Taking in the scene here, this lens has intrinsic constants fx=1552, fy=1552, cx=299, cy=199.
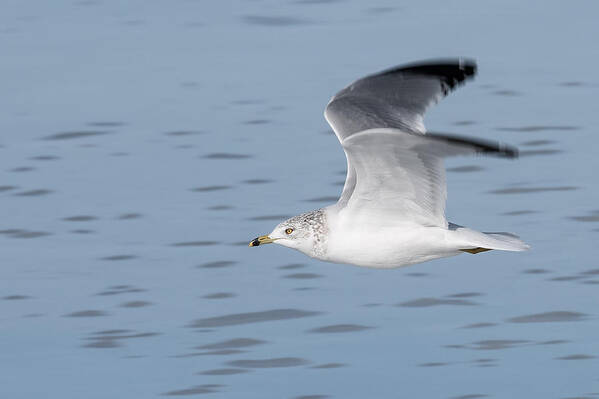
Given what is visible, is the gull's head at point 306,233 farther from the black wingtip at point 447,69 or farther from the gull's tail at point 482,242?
the black wingtip at point 447,69

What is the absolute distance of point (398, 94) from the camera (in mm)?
9656

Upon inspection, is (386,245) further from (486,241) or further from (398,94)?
(398,94)

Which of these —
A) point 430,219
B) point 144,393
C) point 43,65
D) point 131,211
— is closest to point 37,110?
point 43,65

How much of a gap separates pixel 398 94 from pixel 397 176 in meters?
1.38

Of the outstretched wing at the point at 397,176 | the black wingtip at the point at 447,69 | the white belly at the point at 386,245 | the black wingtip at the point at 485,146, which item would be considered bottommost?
the white belly at the point at 386,245

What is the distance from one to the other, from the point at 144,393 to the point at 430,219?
83.0 inches

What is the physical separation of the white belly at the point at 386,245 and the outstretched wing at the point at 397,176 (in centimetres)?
7

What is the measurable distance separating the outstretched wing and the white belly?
0.22ft

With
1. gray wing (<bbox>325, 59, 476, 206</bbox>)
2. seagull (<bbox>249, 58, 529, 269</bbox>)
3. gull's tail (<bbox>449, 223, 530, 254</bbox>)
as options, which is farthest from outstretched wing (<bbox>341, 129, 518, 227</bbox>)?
gray wing (<bbox>325, 59, 476, 206</bbox>)

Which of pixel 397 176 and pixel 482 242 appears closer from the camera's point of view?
pixel 397 176

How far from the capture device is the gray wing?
9391 millimetres

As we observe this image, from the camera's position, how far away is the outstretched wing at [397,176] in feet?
25.7

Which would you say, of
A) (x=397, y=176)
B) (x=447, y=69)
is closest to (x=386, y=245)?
(x=397, y=176)

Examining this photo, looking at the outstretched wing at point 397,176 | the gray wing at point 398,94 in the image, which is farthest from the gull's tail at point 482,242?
the gray wing at point 398,94
